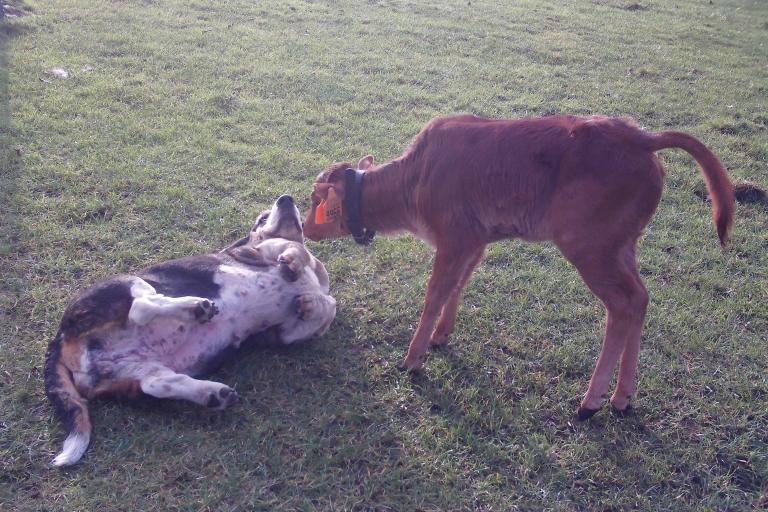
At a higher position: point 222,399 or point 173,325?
point 173,325

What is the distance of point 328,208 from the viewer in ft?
16.0

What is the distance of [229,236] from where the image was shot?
5.59 metres

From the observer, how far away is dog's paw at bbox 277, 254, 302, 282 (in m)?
4.55

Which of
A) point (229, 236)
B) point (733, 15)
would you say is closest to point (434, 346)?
point (229, 236)

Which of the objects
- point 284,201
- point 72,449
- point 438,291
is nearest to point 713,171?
point 438,291

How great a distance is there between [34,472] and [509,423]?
263 centimetres

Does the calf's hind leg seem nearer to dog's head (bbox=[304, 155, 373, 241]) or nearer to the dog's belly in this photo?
dog's head (bbox=[304, 155, 373, 241])

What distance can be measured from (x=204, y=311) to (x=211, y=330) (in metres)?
0.18

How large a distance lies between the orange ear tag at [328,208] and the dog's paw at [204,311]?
46.3 inches

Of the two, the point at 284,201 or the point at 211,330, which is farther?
the point at 284,201

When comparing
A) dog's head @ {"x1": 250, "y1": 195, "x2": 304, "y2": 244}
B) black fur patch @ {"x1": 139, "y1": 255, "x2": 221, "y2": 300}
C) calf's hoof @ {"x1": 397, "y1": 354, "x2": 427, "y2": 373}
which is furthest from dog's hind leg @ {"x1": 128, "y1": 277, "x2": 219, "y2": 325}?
calf's hoof @ {"x1": 397, "y1": 354, "x2": 427, "y2": 373}

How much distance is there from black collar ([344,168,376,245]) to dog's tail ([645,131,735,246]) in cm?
208

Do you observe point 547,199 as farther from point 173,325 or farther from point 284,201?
point 173,325

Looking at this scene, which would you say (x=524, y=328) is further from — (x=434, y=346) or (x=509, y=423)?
(x=509, y=423)
